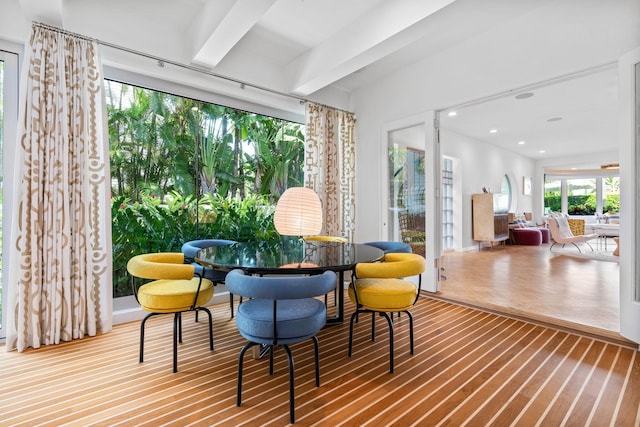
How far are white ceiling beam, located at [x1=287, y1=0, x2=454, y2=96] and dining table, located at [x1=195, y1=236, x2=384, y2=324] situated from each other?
187cm

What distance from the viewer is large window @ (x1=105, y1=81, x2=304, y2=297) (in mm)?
3117

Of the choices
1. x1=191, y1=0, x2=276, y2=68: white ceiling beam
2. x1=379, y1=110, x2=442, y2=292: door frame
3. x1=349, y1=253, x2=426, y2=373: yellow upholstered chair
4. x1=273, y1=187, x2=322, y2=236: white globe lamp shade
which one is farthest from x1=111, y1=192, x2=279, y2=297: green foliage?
x1=349, y1=253, x2=426, y2=373: yellow upholstered chair

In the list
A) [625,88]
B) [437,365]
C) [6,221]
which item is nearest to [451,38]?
[625,88]

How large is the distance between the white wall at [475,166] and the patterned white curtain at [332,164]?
10.2 ft

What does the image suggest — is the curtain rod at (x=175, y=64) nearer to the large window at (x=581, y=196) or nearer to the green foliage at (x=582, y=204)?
the green foliage at (x=582, y=204)

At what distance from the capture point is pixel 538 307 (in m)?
3.14

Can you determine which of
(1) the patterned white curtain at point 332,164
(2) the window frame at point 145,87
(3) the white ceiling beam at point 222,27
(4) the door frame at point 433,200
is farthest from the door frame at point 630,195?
(2) the window frame at point 145,87

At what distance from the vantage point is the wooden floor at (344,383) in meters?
1.56

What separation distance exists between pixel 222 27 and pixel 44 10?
4.25 ft

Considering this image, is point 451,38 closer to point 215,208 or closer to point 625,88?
point 625,88

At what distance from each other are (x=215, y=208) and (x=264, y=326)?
2476 millimetres

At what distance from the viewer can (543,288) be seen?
389cm

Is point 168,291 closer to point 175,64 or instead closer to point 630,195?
point 175,64

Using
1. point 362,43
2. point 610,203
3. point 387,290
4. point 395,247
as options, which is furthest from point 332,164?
point 610,203
